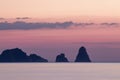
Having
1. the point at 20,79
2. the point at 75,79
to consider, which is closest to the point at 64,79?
the point at 75,79

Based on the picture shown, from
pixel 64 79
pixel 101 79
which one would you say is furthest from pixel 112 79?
pixel 64 79

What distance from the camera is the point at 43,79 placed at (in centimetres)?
12669

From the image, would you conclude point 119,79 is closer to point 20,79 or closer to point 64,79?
point 64,79

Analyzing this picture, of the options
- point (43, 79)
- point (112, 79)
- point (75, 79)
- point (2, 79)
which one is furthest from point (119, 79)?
point (2, 79)

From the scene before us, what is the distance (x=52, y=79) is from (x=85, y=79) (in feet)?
27.9

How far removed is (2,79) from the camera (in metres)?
124

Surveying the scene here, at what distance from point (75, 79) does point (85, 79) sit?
256cm

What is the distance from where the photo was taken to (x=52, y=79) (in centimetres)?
12725

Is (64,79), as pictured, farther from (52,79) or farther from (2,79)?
(2,79)

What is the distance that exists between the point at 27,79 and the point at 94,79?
16.9 meters

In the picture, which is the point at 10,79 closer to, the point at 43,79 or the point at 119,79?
→ the point at 43,79

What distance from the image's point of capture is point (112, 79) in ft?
411

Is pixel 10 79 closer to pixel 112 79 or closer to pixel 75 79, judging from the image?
pixel 75 79

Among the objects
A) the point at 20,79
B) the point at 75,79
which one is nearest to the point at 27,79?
the point at 20,79
